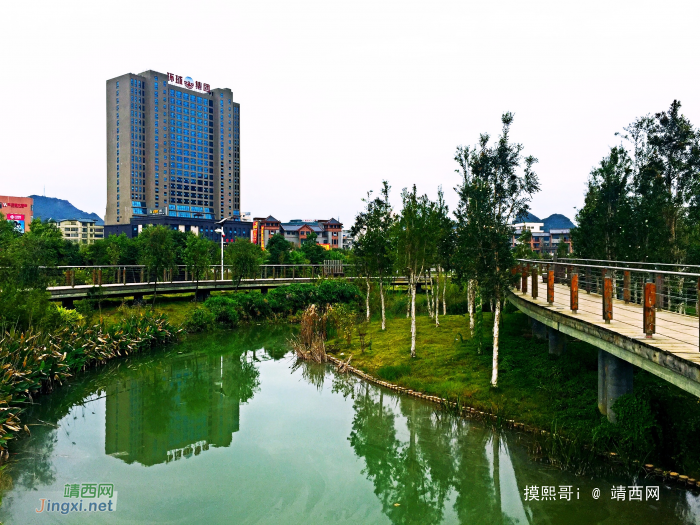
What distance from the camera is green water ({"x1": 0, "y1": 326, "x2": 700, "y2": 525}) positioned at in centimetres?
747

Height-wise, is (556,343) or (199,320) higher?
(556,343)

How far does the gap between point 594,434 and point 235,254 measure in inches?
1000

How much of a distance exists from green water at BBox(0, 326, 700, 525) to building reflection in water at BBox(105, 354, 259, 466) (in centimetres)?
6

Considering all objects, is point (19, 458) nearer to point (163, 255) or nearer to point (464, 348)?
point (464, 348)

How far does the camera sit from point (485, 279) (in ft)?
39.2

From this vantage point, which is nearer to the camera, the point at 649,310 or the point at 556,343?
the point at 649,310

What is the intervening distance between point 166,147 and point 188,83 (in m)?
17.5

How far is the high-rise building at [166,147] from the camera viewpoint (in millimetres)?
109562

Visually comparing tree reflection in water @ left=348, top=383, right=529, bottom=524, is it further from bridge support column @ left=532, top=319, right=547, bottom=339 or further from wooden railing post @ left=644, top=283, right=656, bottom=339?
bridge support column @ left=532, top=319, right=547, bottom=339

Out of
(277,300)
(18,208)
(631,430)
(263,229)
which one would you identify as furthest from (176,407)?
(18,208)

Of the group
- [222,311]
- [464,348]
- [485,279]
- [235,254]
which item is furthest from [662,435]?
[235,254]

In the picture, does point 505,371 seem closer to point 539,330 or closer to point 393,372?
point 539,330

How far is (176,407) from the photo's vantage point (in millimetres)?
13180

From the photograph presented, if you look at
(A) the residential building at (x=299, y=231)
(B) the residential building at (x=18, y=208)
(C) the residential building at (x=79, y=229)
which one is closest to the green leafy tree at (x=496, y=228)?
(A) the residential building at (x=299, y=231)
